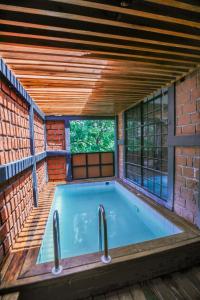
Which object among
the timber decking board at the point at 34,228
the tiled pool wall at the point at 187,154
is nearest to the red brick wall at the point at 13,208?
the timber decking board at the point at 34,228

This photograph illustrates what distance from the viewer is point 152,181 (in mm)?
4285

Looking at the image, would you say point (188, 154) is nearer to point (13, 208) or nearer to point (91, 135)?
point (13, 208)

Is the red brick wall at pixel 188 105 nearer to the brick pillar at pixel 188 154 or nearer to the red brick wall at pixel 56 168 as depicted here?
the brick pillar at pixel 188 154

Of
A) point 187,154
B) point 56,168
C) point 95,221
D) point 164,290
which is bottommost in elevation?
point 95,221

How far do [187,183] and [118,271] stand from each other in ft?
6.17

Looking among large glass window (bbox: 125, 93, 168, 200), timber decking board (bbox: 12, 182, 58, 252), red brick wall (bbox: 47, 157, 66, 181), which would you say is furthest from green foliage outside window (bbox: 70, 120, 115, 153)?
timber decking board (bbox: 12, 182, 58, 252)

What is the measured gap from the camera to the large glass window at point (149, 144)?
3.72 meters

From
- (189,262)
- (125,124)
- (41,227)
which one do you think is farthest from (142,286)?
(125,124)

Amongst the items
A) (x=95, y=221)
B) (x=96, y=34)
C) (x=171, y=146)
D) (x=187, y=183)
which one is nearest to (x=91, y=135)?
(x=95, y=221)

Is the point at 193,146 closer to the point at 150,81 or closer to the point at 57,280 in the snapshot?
the point at 150,81

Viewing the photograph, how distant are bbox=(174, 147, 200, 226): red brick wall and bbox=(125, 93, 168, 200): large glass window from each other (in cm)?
54

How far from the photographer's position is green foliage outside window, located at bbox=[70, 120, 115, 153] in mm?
14992

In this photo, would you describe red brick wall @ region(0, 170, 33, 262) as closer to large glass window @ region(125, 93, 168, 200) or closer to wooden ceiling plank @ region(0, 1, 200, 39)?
wooden ceiling plank @ region(0, 1, 200, 39)

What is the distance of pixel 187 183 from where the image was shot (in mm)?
2832
